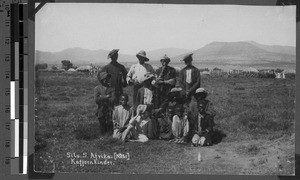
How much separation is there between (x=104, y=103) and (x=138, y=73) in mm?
362

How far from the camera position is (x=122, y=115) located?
3.57 metres

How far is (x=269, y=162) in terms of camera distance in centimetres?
357

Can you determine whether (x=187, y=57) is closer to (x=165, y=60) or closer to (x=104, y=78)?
(x=165, y=60)

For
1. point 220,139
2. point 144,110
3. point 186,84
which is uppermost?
point 186,84

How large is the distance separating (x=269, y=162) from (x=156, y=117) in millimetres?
973

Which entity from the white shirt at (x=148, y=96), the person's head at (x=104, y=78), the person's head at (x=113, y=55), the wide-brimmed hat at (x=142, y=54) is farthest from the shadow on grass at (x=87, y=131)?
the wide-brimmed hat at (x=142, y=54)

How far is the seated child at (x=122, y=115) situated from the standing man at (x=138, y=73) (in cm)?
6

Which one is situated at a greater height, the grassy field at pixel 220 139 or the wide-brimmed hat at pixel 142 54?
the wide-brimmed hat at pixel 142 54

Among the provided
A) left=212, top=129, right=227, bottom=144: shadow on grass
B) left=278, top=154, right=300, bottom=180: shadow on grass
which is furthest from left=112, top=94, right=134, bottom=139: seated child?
left=278, top=154, right=300, bottom=180: shadow on grass

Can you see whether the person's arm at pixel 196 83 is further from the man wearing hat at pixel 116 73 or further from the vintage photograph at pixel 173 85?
the man wearing hat at pixel 116 73

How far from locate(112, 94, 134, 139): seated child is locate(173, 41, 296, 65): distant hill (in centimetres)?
53

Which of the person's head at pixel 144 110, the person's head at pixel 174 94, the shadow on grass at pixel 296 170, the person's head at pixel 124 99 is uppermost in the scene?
the person's head at pixel 174 94

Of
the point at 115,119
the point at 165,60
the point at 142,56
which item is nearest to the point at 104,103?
the point at 115,119

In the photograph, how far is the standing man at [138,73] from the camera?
357 cm
